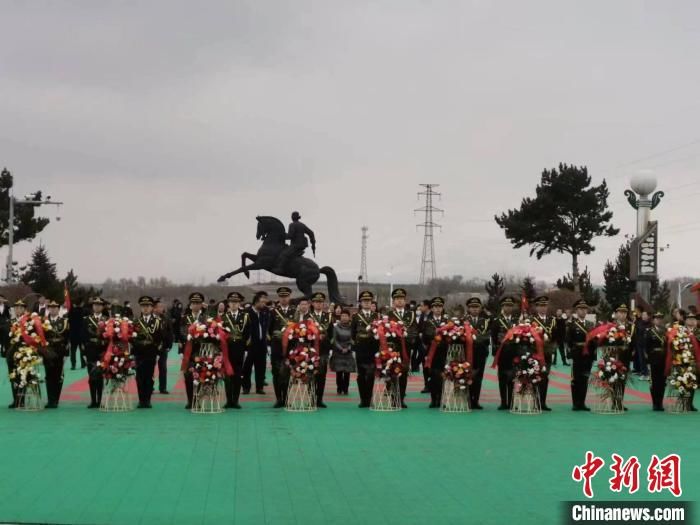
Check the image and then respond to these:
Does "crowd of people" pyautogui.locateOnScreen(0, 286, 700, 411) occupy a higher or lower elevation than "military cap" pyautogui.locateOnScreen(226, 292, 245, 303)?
lower

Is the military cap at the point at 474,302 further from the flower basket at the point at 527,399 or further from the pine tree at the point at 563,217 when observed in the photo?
the pine tree at the point at 563,217

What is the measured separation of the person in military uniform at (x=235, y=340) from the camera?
15.0 m

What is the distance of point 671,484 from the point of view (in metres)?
8.84

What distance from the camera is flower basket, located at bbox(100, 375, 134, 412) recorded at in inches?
569

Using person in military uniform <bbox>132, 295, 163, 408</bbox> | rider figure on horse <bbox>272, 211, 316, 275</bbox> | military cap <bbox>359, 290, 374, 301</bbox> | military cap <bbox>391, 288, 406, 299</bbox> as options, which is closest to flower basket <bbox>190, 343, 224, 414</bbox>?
person in military uniform <bbox>132, 295, 163, 408</bbox>

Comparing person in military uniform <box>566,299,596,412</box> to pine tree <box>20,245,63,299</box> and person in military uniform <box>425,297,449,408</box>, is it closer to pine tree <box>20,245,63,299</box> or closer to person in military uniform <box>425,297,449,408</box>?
person in military uniform <box>425,297,449,408</box>

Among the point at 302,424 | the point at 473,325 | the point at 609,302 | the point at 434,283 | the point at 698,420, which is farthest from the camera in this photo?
the point at 434,283

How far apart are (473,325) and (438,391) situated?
1.28 meters

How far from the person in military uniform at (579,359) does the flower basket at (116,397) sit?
7.28 m

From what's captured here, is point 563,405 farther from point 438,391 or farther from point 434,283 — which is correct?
point 434,283

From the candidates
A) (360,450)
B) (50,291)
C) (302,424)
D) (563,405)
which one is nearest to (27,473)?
(360,450)

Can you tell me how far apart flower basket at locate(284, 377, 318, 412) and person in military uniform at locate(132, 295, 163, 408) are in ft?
7.57

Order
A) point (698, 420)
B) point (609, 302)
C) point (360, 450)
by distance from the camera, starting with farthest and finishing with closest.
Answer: point (609, 302)
point (698, 420)
point (360, 450)

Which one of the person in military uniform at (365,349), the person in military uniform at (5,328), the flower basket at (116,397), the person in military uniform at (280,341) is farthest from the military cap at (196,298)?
the person in military uniform at (5,328)
